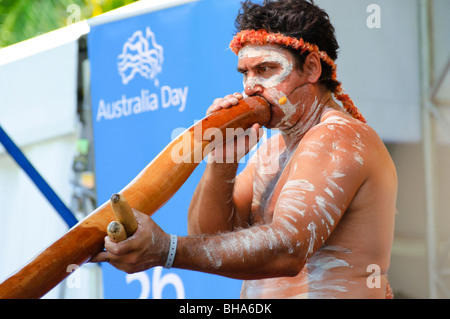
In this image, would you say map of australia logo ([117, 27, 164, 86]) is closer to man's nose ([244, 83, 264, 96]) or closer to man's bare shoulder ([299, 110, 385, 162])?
man's nose ([244, 83, 264, 96])

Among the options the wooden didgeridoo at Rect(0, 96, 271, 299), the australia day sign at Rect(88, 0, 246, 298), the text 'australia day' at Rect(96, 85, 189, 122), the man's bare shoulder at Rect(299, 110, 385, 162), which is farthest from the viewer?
the text 'australia day' at Rect(96, 85, 189, 122)

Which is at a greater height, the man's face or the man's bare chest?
the man's face

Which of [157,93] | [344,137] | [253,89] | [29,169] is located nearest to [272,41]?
[253,89]

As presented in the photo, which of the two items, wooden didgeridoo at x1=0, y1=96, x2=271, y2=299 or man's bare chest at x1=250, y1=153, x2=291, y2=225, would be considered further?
man's bare chest at x1=250, y1=153, x2=291, y2=225

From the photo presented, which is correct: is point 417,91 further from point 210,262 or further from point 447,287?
point 210,262

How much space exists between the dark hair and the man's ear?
1.2 inches

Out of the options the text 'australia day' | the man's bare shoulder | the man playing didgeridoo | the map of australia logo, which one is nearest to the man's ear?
the man playing didgeridoo

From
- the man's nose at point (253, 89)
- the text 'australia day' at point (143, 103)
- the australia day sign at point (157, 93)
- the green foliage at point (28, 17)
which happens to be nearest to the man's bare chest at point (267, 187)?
the man's nose at point (253, 89)

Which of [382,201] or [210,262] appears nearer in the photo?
[210,262]

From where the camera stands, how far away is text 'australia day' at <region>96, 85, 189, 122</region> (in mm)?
3758

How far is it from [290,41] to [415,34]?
1.17m

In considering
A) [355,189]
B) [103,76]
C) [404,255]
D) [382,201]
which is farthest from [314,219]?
[103,76]

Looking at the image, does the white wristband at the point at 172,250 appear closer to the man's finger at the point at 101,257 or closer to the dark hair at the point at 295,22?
the man's finger at the point at 101,257

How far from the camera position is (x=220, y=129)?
7.38 ft
